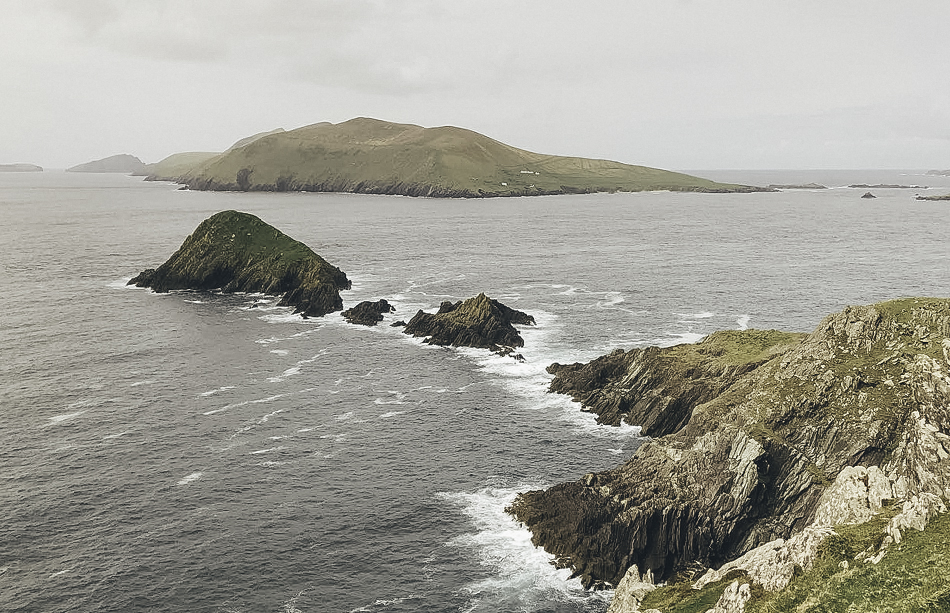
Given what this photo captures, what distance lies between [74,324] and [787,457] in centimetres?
10861

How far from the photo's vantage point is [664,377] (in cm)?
7975

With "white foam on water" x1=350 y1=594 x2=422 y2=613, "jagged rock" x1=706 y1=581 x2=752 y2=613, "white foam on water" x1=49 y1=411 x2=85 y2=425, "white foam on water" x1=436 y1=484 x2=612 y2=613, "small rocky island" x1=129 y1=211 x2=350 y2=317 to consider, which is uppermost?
"small rocky island" x1=129 y1=211 x2=350 y2=317

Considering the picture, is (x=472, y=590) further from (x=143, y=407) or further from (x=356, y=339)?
(x=356, y=339)

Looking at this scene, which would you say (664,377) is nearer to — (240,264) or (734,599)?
(734,599)

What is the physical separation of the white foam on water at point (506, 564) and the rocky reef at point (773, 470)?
1.24 metres

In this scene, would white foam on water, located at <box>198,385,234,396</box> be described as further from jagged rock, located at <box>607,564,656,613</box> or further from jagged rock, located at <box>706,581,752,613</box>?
jagged rock, located at <box>706,581,752,613</box>

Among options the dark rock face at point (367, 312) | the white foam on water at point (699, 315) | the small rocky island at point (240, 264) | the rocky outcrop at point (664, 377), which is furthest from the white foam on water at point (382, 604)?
the small rocky island at point (240, 264)

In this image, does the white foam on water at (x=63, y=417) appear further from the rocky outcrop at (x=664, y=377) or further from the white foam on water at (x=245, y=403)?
the rocky outcrop at (x=664, y=377)

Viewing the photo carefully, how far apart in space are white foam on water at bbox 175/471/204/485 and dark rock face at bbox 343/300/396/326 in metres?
56.3

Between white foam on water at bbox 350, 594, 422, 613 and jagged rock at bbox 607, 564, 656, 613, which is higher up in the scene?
jagged rock at bbox 607, 564, 656, 613

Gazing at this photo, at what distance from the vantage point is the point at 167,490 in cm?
6256

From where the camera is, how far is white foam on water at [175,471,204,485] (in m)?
64.1

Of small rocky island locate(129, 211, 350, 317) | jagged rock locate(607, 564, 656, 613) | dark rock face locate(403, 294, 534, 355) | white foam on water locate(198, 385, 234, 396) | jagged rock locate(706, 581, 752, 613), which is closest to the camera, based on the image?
jagged rock locate(706, 581, 752, 613)

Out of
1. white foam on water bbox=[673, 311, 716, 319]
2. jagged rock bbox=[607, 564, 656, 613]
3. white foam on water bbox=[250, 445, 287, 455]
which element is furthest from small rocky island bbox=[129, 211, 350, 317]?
jagged rock bbox=[607, 564, 656, 613]
